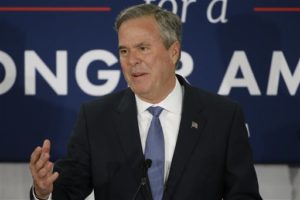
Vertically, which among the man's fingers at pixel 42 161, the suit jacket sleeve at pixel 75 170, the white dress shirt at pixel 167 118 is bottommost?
the suit jacket sleeve at pixel 75 170

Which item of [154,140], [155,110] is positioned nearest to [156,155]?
[154,140]

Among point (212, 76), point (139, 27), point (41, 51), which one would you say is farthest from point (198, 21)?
point (139, 27)

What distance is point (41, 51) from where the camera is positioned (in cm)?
236

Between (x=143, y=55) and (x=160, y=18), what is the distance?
0.12 meters

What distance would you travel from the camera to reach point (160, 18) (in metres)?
1.61

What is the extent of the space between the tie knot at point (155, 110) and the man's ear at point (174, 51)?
16cm

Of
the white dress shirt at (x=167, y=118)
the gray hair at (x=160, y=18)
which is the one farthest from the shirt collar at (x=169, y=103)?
the gray hair at (x=160, y=18)

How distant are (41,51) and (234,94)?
85 cm

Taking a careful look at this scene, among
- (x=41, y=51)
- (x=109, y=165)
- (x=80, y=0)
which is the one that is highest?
(x=80, y=0)

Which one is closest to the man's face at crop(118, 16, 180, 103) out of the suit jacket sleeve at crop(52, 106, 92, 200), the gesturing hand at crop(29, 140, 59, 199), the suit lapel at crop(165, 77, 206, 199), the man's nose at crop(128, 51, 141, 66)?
the man's nose at crop(128, 51, 141, 66)

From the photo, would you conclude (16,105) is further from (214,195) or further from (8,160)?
(214,195)

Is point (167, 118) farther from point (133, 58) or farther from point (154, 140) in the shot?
point (133, 58)

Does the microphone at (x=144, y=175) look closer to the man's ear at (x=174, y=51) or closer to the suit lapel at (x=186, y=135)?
the suit lapel at (x=186, y=135)

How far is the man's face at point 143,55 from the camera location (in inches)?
61.7
